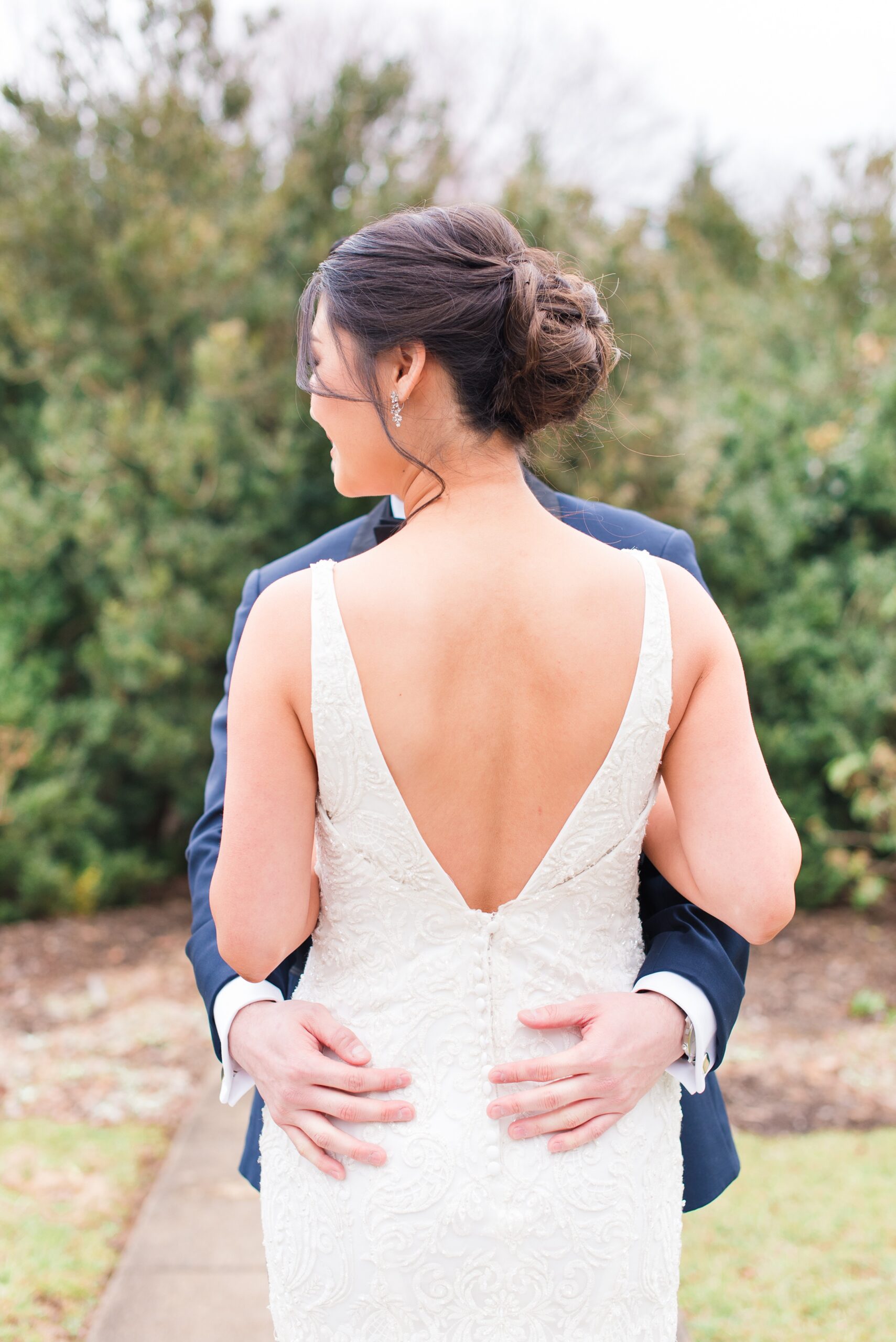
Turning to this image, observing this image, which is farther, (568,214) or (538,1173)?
(568,214)

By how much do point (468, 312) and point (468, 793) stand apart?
570 mm

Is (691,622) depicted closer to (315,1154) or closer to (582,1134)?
(582,1134)

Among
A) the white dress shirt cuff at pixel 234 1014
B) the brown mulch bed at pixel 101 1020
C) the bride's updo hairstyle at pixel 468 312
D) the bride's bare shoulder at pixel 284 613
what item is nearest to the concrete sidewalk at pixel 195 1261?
the brown mulch bed at pixel 101 1020

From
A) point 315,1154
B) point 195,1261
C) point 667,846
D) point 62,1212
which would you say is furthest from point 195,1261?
point 667,846

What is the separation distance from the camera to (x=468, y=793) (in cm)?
129

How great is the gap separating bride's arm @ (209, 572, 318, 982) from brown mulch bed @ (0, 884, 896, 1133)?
2916 millimetres

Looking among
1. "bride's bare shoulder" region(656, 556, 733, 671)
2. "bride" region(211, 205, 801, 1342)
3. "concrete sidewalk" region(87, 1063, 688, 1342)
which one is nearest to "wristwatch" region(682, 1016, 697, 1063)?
"bride" region(211, 205, 801, 1342)

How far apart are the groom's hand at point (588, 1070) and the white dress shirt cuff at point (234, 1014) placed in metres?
0.38

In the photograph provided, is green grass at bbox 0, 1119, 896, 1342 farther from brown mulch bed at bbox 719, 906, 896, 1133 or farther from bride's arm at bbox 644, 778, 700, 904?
bride's arm at bbox 644, 778, 700, 904

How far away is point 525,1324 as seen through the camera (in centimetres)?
132

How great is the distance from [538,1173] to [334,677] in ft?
2.18

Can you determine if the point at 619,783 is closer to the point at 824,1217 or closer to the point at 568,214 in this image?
the point at 824,1217

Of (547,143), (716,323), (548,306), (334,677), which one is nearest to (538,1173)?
(334,677)

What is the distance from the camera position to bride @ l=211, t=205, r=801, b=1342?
125 centimetres
